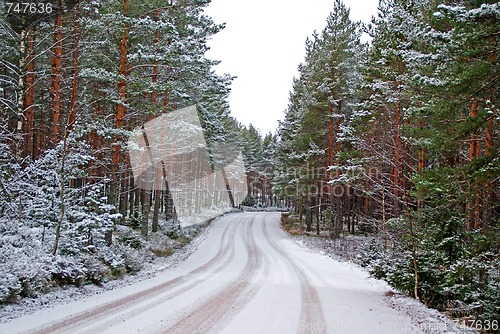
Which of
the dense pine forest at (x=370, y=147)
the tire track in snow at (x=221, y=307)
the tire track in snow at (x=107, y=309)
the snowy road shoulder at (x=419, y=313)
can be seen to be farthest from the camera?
the dense pine forest at (x=370, y=147)

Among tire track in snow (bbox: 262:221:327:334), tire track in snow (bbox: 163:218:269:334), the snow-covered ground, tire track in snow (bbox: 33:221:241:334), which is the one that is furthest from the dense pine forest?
tire track in snow (bbox: 163:218:269:334)

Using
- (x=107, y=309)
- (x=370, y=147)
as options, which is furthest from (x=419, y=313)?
(x=107, y=309)

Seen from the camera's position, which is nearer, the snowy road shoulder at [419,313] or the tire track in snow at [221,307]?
the tire track in snow at [221,307]

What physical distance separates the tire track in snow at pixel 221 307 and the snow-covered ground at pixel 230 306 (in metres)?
0.02

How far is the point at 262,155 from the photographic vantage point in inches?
2889

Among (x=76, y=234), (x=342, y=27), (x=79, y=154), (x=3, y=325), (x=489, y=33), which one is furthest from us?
(x=342, y=27)

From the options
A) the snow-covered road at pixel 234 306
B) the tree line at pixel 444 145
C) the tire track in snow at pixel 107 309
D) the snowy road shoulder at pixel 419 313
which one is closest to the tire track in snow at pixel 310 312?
the snow-covered road at pixel 234 306

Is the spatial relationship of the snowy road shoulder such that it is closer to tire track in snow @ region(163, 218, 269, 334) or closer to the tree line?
the tree line

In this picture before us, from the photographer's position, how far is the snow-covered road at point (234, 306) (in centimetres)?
661

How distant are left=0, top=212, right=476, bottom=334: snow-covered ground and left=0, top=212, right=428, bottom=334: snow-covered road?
19 millimetres

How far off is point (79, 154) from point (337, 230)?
20.2m

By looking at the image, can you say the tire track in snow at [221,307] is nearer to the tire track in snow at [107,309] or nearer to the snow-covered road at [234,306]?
the snow-covered road at [234,306]

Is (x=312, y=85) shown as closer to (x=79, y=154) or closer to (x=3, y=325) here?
(x=79, y=154)

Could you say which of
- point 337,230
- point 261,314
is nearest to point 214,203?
point 337,230
